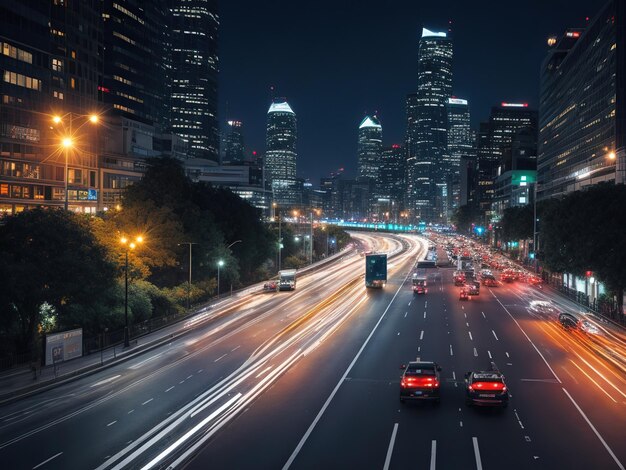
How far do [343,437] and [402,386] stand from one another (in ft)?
17.8

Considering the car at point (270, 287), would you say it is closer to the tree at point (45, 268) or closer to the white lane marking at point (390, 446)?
the tree at point (45, 268)

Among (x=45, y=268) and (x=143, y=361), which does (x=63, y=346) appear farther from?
(x=45, y=268)

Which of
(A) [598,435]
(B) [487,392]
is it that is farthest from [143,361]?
(A) [598,435]

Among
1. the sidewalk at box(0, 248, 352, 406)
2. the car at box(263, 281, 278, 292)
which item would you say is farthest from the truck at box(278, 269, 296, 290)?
the sidewalk at box(0, 248, 352, 406)

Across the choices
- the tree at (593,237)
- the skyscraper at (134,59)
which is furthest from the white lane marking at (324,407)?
the skyscraper at (134,59)

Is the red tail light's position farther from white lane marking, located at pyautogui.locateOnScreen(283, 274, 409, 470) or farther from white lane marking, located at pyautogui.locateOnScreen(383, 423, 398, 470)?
white lane marking, located at pyautogui.locateOnScreen(283, 274, 409, 470)

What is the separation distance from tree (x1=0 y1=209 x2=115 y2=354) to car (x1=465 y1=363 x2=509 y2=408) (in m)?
27.2

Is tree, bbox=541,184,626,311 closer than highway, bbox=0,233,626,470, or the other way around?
highway, bbox=0,233,626,470

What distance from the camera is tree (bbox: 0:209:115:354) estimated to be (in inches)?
1506

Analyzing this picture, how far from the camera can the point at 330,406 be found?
1073 inches

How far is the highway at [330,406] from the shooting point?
21.0m

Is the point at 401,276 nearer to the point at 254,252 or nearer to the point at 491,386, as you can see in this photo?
the point at 254,252

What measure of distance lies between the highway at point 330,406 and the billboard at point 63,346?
340 centimetres

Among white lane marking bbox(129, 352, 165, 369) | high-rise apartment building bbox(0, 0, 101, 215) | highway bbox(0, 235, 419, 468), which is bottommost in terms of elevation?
white lane marking bbox(129, 352, 165, 369)
